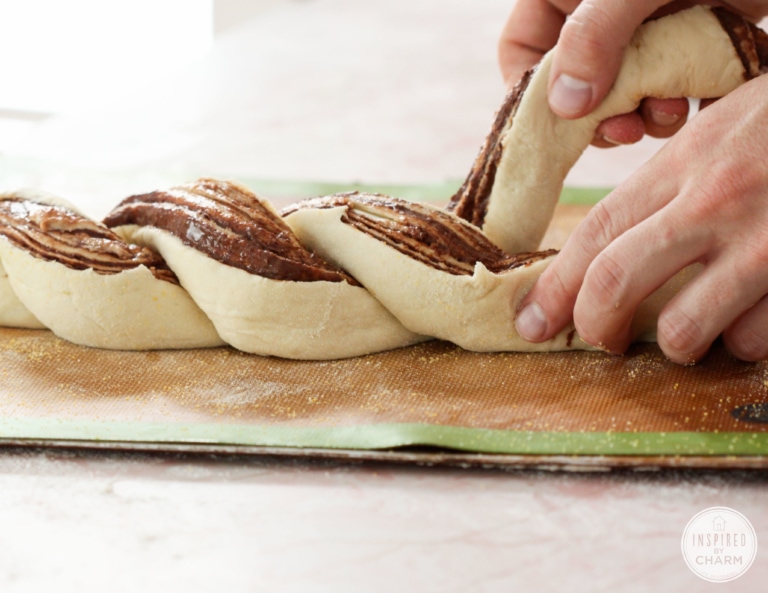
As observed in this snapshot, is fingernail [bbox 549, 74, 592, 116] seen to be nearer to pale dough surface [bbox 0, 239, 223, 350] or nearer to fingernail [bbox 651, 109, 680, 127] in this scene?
fingernail [bbox 651, 109, 680, 127]

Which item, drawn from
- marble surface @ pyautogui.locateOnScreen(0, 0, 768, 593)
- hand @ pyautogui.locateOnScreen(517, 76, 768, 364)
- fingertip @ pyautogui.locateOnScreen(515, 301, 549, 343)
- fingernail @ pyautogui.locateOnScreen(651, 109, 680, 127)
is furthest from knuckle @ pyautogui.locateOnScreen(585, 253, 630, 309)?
fingernail @ pyautogui.locateOnScreen(651, 109, 680, 127)

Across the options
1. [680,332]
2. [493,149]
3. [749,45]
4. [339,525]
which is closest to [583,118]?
[493,149]

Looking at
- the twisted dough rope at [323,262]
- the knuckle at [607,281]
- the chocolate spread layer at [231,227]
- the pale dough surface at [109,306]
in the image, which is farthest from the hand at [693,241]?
the pale dough surface at [109,306]

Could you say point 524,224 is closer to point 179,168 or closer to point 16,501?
point 16,501

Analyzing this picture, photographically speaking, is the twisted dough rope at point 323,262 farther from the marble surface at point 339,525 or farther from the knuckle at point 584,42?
the marble surface at point 339,525

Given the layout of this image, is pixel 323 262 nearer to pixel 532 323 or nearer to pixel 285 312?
pixel 285 312
